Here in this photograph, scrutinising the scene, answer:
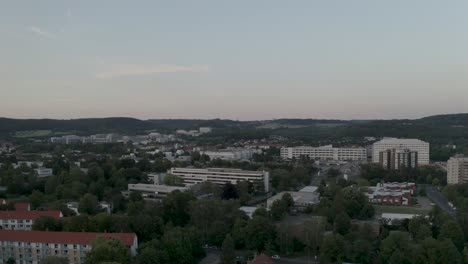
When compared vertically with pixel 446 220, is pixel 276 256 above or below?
below

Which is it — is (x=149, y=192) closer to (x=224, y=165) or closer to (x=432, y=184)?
(x=224, y=165)

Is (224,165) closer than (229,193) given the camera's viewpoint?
No

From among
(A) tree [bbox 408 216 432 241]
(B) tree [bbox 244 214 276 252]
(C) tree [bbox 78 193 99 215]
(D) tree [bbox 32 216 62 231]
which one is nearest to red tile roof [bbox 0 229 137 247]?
(D) tree [bbox 32 216 62 231]

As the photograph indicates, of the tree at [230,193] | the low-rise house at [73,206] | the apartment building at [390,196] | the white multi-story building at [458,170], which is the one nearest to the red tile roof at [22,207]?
the low-rise house at [73,206]

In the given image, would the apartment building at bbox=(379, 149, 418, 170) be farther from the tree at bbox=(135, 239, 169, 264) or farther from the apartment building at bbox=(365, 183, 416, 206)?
the tree at bbox=(135, 239, 169, 264)

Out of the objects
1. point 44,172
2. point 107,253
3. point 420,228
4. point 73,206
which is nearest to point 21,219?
point 73,206

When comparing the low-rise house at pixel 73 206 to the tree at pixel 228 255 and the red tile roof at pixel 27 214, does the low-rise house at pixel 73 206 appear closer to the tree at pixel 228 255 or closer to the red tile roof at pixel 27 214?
the red tile roof at pixel 27 214

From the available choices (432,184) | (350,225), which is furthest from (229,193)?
(432,184)
